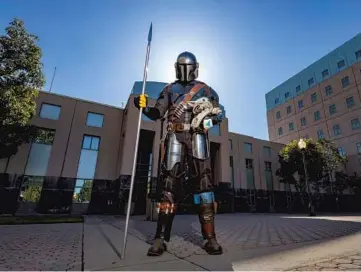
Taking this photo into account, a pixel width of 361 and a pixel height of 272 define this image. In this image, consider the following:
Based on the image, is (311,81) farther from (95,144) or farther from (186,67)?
(186,67)

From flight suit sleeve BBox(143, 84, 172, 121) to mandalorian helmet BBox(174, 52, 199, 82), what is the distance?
31cm

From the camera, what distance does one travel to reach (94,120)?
1973 cm

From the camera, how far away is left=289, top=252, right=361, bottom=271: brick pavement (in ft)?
6.49

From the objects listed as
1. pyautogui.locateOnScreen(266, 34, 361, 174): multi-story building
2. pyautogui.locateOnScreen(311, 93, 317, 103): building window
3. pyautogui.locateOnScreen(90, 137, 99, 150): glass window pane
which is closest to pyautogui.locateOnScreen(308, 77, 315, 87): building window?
pyautogui.locateOnScreen(266, 34, 361, 174): multi-story building

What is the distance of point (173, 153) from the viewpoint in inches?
129

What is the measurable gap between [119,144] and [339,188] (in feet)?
96.9

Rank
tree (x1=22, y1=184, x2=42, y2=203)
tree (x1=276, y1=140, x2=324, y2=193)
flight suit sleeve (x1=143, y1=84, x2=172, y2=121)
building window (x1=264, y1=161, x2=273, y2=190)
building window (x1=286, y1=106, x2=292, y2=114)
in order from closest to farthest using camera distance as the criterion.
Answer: flight suit sleeve (x1=143, y1=84, x2=172, y2=121) < tree (x1=22, y1=184, x2=42, y2=203) < tree (x1=276, y1=140, x2=324, y2=193) < building window (x1=264, y1=161, x2=273, y2=190) < building window (x1=286, y1=106, x2=292, y2=114)

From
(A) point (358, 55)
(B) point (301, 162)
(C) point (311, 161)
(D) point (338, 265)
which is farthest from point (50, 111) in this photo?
(A) point (358, 55)

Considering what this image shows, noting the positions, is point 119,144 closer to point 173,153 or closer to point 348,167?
point 173,153

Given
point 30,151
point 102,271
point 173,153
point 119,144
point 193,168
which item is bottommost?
point 102,271

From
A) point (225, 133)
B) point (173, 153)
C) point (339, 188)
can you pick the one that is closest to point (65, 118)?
point (225, 133)

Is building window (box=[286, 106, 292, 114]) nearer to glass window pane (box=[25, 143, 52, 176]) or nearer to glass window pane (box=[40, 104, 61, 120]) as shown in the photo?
glass window pane (box=[40, 104, 61, 120])

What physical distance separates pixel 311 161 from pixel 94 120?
23851 millimetres

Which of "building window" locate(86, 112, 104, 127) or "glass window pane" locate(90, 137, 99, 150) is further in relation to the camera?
"building window" locate(86, 112, 104, 127)
